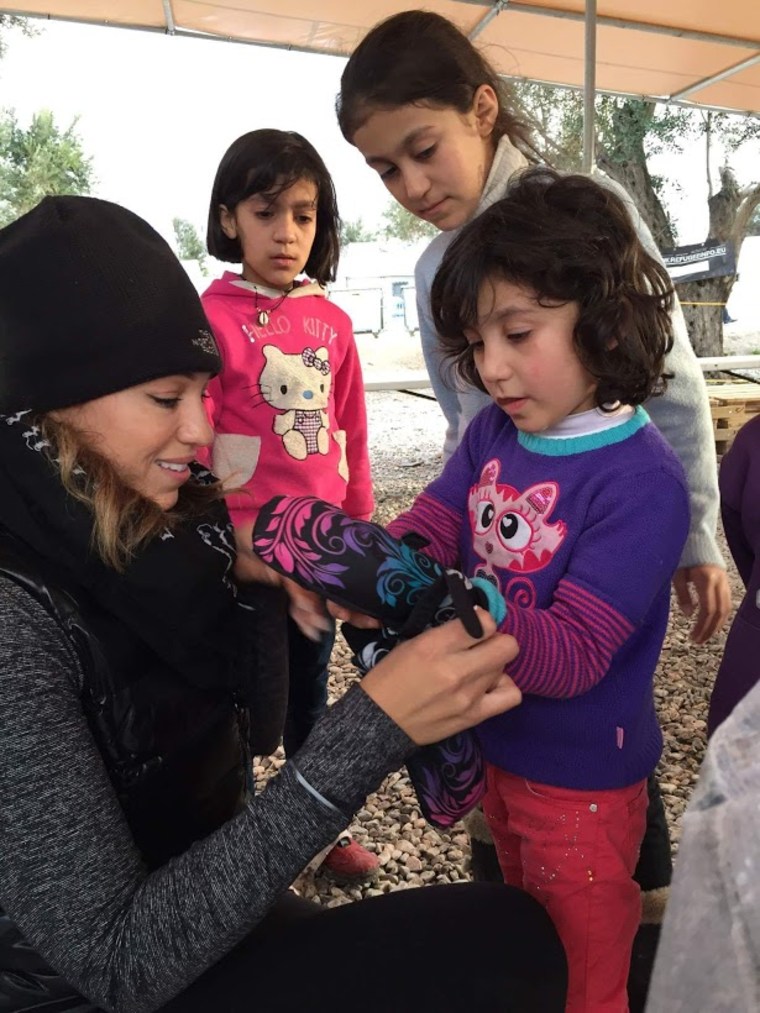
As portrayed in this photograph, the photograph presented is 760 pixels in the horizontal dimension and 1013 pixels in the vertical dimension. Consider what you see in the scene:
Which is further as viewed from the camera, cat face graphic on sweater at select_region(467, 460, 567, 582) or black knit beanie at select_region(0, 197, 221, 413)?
cat face graphic on sweater at select_region(467, 460, 567, 582)

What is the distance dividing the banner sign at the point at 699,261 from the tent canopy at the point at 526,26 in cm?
511

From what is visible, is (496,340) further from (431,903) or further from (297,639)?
(297,639)

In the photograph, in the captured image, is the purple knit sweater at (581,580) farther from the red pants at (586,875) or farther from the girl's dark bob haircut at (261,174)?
the girl's dark bob haircut at (261,174)

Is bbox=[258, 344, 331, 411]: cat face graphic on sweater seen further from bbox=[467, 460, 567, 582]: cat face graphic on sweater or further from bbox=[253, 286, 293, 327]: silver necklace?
bbox=[467, 460, 567, 582]: cat face graphic on sweater

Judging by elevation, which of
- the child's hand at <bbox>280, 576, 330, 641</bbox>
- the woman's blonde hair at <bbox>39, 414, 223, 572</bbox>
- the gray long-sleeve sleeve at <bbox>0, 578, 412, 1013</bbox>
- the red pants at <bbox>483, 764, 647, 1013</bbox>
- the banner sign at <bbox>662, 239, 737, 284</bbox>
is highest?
the banner sign at <bbox>662, 239, 737, 284</bbox>

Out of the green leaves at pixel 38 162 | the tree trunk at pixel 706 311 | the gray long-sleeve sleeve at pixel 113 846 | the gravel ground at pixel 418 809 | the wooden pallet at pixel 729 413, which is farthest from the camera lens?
the green leaves at pixel 38 162

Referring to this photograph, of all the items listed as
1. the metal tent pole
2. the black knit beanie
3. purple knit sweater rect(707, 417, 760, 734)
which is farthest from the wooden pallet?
the black knit beanie

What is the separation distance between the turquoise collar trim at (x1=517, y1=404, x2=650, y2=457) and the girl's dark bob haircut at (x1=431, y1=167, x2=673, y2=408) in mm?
37

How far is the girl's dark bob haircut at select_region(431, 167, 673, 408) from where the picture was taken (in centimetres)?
121

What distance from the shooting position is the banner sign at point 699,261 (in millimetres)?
11094

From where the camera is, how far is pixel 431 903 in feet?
3.95

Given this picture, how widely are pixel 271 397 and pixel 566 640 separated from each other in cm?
132

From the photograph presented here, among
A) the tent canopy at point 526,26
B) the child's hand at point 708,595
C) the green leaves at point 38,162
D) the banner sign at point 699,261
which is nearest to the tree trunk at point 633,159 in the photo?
the banner sign at point 699,261

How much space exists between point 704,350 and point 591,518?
12.1 meters
